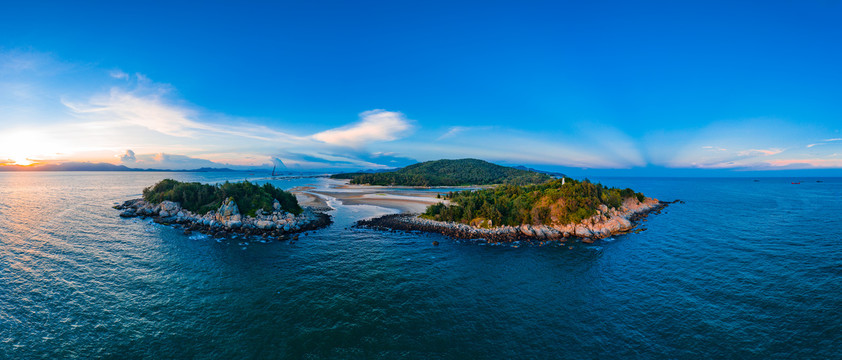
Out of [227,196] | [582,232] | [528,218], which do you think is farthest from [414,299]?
[227,196]

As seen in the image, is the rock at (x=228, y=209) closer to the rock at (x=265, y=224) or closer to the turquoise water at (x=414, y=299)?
the rock at (x=265, y=224)

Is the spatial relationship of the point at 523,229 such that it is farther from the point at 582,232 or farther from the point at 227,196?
the point at 227,196

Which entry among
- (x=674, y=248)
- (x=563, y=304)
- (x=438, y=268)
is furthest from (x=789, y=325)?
(x=438, y=268)

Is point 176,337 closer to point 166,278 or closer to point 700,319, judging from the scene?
point 166,278

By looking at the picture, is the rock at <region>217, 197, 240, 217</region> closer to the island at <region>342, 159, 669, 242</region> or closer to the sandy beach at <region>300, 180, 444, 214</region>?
the island at <region>342, 159, 669, 242</region>

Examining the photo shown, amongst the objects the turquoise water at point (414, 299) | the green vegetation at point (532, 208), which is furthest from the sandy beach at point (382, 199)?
the turquoise water at point (414, 299)

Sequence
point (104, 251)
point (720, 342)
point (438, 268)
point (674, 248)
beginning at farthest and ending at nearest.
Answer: point (674, 248) < point (104, 251) < point (438, 268) < point (720, 342)
